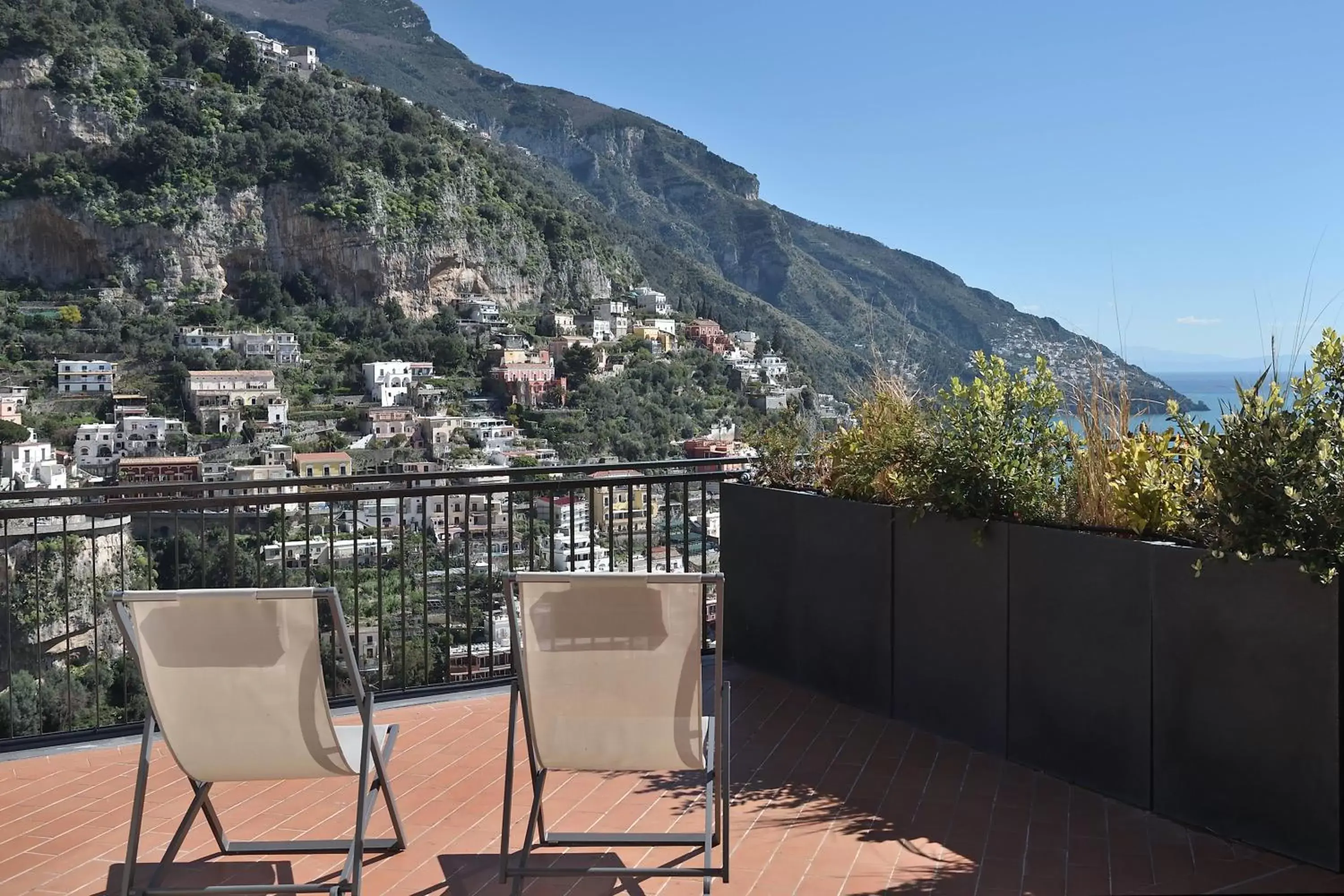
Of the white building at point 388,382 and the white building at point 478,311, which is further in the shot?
the white building at point 478,311

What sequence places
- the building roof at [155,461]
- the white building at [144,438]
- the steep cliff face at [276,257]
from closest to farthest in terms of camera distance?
1. the building roof at [155,461]
2. the white building at [144,438]
3. the steep cliff face at [276,257]

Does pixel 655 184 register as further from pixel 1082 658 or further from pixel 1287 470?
pixel 1287 470

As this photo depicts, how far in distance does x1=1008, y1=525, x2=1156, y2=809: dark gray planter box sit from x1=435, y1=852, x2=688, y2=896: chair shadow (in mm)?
1486

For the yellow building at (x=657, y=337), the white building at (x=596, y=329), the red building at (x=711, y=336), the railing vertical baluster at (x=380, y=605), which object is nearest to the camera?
the railing vertical baluster at (x=380, y=605)

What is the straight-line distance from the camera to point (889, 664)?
407 centimetres

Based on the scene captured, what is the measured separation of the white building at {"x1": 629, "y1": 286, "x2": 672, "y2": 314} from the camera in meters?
59.0

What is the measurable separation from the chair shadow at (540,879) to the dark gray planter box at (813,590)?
1.12m

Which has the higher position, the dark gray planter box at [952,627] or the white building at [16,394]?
the white building at [16,394]

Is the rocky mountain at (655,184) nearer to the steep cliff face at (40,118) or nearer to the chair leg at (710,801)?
the steep cliff face at (40,118)

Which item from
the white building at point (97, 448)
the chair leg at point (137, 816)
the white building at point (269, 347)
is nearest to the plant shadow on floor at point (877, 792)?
the chair leg at point (137, 816)

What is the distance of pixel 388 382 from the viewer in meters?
44.3

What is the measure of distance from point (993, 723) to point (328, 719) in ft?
7.46

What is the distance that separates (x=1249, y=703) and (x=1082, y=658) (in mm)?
559

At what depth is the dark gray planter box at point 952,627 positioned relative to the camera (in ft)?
11.9
